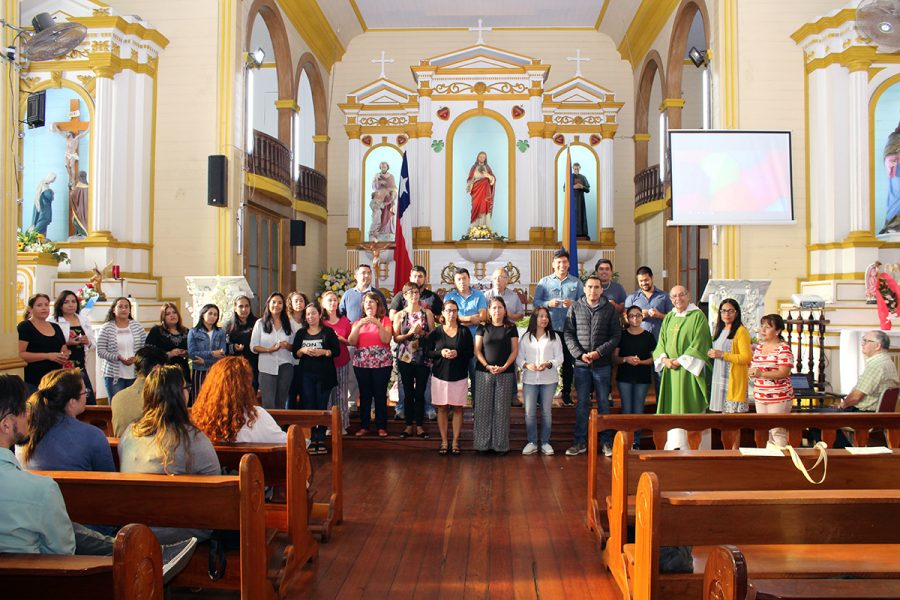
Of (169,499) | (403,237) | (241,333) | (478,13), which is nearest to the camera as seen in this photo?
(169,499)

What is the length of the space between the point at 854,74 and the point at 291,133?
8.17m

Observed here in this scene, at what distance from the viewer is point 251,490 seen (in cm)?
256

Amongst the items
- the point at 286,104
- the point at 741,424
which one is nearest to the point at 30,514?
the point at 741,424

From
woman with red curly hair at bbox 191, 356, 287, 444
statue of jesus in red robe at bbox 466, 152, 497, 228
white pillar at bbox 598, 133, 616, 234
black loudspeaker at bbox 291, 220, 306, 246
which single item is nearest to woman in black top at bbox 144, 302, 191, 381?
woman with red curly hair at bbox 191, 356, 287, 444

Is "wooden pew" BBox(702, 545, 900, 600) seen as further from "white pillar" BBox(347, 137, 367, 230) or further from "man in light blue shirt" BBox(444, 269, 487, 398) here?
"white pillar" BBox(347, 137, 367, 230)

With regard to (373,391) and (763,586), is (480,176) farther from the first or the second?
(763,586)

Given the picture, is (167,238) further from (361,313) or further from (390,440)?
Answer: (390,440)

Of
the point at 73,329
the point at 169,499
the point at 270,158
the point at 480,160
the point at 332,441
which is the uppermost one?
the point at 480,160

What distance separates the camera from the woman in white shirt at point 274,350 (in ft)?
19.6

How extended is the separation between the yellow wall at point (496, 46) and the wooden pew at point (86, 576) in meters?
13.2

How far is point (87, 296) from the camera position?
7.80 metres

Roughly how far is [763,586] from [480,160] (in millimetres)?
11230

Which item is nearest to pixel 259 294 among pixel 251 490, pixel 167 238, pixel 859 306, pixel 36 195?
pixel 167 238

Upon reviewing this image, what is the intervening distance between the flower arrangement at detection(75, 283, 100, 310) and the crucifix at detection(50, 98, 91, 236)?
123cm
